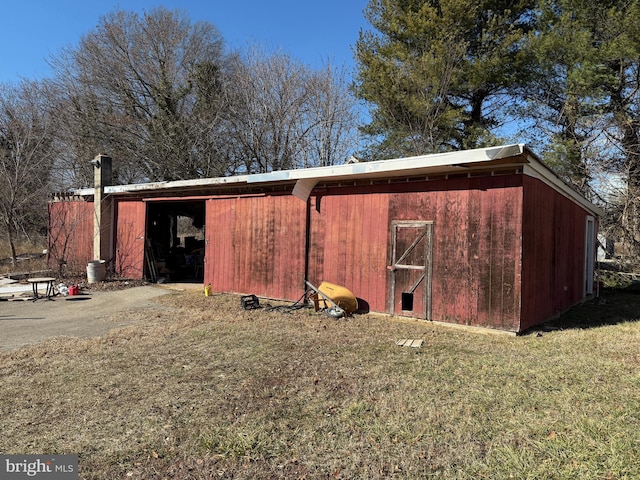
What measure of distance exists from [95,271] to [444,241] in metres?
9.55

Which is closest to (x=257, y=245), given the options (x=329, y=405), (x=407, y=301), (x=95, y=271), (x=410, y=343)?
(x=407, y=301)

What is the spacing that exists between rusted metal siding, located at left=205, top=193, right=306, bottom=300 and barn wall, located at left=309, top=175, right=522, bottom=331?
20.1 inches

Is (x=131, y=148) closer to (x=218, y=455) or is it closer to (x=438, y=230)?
(x=438, y=230)

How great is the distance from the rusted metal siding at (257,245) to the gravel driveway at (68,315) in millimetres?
1752

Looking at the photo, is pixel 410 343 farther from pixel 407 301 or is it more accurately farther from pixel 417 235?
pixel 417 235

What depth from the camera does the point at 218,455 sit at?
268cm

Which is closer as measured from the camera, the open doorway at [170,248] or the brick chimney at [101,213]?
the brick chimney at [101,213]

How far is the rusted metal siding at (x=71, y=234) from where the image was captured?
1220 centimetres

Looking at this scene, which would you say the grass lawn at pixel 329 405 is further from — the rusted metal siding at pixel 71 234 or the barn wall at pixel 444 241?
the rusted metal siding at pixel 71 234

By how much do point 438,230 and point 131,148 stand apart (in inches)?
618

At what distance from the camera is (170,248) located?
14195 mm

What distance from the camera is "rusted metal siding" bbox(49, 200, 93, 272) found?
12.2 meters

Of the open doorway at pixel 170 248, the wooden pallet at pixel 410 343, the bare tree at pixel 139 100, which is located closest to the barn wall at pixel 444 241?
the wooden pallet at pixel 410 343

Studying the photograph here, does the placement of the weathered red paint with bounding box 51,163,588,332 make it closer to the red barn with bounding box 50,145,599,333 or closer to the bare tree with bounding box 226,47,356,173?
the red barn with bounding box 50,145,599,333
